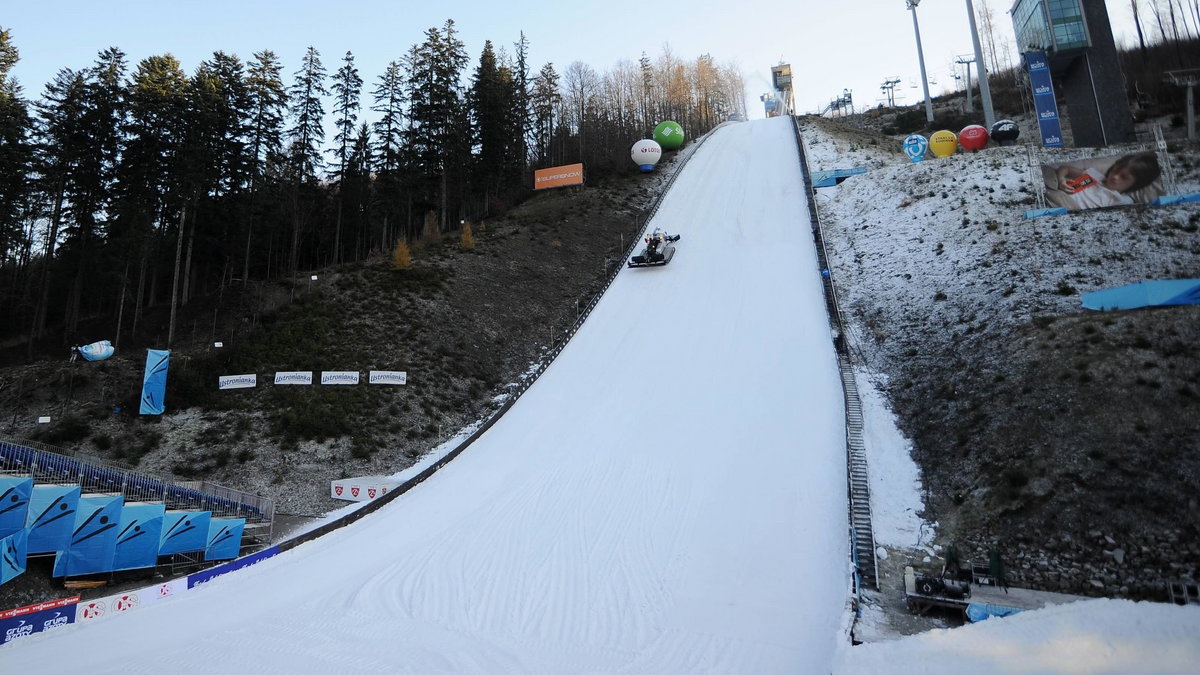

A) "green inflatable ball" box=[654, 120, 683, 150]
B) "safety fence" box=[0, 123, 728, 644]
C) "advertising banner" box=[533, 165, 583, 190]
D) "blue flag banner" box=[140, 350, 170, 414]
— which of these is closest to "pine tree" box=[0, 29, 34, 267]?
"blue flag banner" box=[140, 350, 170, 414]

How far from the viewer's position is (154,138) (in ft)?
92.4

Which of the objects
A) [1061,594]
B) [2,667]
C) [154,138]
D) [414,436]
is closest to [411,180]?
[154,138]

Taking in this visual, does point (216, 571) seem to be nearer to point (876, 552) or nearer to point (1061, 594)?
point (876, 552)

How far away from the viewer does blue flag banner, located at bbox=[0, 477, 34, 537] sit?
1161cm

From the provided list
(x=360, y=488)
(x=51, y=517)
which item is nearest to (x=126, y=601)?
(x=51, y=517)

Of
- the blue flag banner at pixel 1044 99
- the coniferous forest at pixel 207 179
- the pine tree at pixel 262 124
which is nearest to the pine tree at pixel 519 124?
the coniferous forest at pixel 207 179

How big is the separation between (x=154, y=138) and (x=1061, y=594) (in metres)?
35.8

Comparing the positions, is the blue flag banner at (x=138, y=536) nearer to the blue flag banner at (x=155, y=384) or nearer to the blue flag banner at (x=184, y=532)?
the blue flag banner at (x=184, y=532)

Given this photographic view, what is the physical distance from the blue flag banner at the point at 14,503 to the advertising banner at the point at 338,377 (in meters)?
9.20

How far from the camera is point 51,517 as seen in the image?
40.3 feet

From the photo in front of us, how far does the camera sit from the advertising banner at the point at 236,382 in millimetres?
20000

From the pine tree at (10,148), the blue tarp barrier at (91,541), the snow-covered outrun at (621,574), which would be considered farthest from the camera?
the pine tree at (10,148)

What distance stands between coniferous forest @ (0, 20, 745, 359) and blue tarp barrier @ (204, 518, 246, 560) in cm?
1237

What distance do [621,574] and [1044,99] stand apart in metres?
30.1
